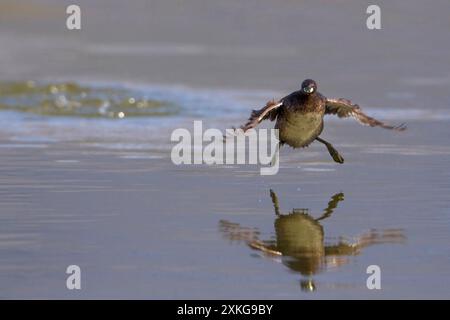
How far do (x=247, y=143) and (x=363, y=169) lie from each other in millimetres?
1967

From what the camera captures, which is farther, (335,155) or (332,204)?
(335,155)

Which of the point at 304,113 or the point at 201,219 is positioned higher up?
the point at 304,113

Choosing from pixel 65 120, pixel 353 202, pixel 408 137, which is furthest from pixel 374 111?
pixel 353 202

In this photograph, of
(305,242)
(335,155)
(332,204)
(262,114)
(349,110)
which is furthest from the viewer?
(335,155)

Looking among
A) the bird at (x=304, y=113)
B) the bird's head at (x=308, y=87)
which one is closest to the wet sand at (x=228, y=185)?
the bird at (x=304, y=113)

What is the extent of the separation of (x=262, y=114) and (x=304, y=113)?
1.58 feet

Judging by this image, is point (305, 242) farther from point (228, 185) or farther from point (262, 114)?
point (262, 114)

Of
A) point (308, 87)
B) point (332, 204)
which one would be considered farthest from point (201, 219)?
point (308, 87)

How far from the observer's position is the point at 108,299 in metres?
7.89

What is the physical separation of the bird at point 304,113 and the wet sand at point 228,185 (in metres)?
0.39

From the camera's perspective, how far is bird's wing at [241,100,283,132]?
11.3 metres

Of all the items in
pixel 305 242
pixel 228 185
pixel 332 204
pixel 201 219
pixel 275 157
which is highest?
pixel 275 157

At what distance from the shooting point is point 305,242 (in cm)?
946

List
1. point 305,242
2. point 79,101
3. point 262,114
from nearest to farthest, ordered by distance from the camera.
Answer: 1. point 305,242
2. point 262,114
3. point 79,101
